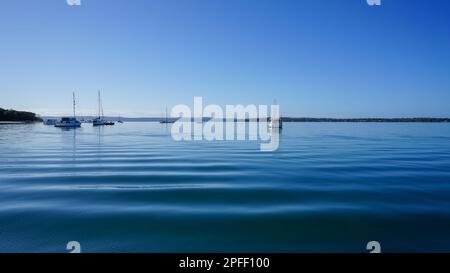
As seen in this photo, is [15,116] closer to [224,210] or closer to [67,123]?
[67,123]

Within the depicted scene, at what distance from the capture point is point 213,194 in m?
11.1

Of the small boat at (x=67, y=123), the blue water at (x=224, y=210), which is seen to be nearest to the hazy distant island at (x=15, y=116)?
the small boat at (x=67, y=123)

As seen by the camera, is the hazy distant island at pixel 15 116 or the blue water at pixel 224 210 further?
the hazy distant island at pixel 15 116

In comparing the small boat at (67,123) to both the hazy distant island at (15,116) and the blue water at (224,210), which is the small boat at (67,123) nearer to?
the hazy distant island at (15,116)

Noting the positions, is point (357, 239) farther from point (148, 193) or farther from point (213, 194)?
point (148, 193)

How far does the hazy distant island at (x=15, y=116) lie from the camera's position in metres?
126

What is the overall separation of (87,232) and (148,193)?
3692 mm

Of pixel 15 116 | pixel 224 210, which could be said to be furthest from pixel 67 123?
pixel 224 210

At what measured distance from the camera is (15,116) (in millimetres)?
131625

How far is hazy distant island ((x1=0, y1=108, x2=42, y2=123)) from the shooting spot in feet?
413

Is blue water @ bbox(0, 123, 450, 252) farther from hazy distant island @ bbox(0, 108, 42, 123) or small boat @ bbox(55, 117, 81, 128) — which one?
hazy distant island @ bbox(0, 108, 42, 123)

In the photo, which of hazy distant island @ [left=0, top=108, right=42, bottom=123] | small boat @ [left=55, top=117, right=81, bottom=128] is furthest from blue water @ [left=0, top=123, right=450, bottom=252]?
hazy distant island @ [left=0, top=108, right=42, bottom=123]

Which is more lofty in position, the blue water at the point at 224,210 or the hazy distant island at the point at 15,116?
the hazy distant island at the point at 15,116
